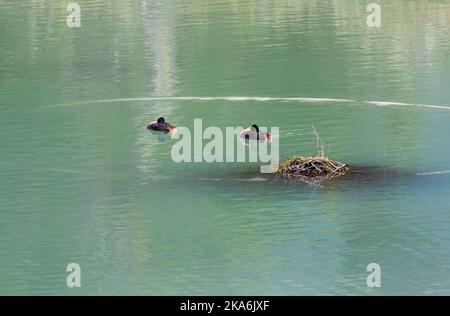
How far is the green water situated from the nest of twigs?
69cm

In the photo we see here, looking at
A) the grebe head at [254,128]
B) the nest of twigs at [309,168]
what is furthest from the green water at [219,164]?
the grebe head at [254,128]

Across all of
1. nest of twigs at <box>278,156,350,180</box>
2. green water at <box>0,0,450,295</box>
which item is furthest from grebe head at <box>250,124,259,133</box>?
nest of twigs at <box>278,156,350,180</box>

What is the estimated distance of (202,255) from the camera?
3148 cm

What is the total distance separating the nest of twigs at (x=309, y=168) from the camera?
36.5 metres

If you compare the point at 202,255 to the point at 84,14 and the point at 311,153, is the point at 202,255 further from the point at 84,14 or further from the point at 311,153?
the point at 84,14

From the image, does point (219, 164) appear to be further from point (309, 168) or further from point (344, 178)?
point (344, 178)

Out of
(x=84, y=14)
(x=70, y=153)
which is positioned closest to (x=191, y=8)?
(x=84, y=14)

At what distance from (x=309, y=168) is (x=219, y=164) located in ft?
8.37

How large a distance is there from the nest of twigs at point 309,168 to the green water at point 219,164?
69 centimetres

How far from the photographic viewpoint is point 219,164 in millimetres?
38219

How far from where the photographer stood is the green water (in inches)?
1211

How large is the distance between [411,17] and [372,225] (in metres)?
30.5

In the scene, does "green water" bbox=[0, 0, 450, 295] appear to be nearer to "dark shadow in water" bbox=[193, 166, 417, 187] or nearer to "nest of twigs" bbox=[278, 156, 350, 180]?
"dark shadow in water" bbox=[193, 166, 417, 187]

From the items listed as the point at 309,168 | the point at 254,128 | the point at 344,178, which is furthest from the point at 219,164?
the point at 344,178
